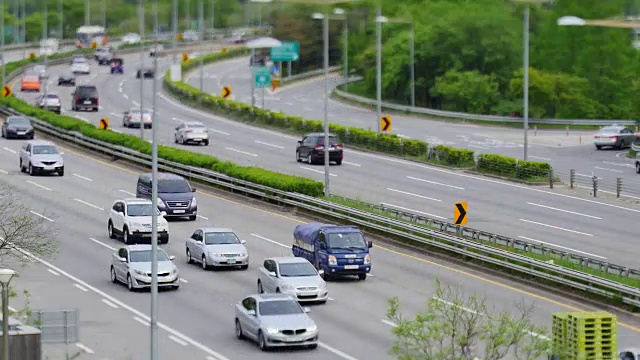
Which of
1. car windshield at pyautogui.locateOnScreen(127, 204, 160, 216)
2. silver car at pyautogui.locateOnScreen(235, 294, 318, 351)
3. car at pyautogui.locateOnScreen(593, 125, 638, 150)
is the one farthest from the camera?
car at pyautogui.locateOnScreen(593, 125, 638, 150)

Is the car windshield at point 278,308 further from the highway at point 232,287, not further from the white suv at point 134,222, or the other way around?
the white suv at point 134,222

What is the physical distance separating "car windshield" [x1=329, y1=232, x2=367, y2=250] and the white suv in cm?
840

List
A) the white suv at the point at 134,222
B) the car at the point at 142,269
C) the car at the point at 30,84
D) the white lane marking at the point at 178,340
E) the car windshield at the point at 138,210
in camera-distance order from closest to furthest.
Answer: the white lane marking at the point at 178,340 → the car at the point at 142,269 → the white suv at the point at 134,222 → the car windshield at the point at 138,210 → the car at the point at 30,84

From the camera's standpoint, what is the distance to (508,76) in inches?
4870

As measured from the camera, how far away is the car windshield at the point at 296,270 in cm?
4306

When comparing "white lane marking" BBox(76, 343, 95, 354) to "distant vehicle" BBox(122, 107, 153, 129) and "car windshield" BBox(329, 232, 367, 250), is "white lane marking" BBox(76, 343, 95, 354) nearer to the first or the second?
"car windshield" BBox(329, 232, 367, 250)

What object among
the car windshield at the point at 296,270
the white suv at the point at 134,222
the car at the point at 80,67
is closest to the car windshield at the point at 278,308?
the car windshield at the point at 296,270

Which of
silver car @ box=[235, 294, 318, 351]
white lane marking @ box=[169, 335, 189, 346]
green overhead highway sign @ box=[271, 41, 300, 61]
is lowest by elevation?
white lane marking @ box=[169, 335, 189, 346]

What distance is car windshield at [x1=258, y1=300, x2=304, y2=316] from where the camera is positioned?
124 feet

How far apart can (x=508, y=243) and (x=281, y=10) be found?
370 feet

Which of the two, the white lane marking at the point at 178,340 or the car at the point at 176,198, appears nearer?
the white lane marking at the point at 178,340

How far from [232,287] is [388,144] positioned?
36.8 metres

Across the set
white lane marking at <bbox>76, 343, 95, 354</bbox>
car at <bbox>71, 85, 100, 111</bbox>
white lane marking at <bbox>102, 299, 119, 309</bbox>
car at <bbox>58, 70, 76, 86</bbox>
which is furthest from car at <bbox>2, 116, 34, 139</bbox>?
white lane marking at <bbox>76, 343, 95, 354</bbox>

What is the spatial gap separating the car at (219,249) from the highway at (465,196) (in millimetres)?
12241
